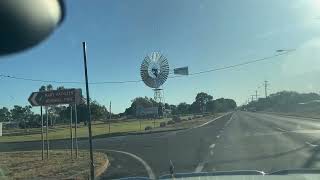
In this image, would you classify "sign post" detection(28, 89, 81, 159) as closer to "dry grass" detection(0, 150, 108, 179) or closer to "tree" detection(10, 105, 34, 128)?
"dry grass" detection(0, 150, 108, 179)

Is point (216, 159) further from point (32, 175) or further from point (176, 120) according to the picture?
point (176, 120)

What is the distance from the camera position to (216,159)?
2062 cm

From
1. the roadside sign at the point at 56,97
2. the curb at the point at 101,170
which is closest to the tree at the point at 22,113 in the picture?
the roadside sign at the point at 56,97

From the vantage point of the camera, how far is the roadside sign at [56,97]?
2297 centimetres

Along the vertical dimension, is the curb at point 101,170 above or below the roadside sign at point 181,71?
below

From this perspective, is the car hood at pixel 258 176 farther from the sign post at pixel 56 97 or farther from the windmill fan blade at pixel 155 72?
the windmill fan blade at pixel 155 72

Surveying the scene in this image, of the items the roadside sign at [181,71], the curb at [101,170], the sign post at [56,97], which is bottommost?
the curb at [101,170]

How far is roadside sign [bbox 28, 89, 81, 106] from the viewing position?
2297cm

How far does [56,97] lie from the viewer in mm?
23172

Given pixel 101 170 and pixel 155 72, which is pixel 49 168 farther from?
pixel 155 72

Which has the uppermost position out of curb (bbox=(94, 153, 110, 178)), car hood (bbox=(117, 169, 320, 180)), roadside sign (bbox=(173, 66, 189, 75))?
roadside sign (bbox=(173, 66, 189, 75))

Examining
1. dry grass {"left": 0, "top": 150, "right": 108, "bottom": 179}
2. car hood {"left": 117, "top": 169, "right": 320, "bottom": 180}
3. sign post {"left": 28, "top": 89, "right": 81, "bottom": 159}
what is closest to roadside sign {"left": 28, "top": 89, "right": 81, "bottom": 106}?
sign post {"left": 28, "top": 89, "right": 81, "bottom": 159}

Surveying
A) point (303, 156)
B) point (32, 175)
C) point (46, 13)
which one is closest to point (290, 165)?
point (303, 156)

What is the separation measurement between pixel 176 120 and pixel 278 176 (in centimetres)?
8840
